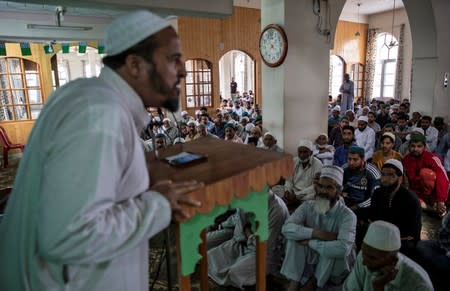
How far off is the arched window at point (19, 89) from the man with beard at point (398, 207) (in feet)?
31.0

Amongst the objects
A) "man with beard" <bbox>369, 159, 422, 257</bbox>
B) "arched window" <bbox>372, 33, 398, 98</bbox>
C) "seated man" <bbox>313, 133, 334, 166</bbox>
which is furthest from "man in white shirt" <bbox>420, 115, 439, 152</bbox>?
"arched window" <bbox>372, 33, 398, 98</bbox>

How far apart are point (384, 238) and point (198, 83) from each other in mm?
9677

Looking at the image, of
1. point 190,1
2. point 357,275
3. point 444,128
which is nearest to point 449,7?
point 444,128

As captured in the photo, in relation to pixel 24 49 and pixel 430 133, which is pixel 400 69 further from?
pixel 24 49

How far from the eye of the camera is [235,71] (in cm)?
1750

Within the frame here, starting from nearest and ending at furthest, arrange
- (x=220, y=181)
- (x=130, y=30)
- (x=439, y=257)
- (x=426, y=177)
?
(x=130, y=30), (x=220, y=181), (x=439, y=257), (x=426, y=177)

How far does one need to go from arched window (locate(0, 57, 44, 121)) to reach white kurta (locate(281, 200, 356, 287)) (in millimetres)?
9149

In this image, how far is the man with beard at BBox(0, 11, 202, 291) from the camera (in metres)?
0.67

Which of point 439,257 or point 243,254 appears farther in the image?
point 243,254

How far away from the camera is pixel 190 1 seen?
3748 mm

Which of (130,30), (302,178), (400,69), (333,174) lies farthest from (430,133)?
(400,69)

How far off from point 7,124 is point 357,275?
1031cm

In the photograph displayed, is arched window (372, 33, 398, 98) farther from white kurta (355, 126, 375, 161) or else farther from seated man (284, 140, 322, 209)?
seated man (284, 140, 322, 209)

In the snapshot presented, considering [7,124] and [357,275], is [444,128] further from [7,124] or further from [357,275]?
[7,124]
